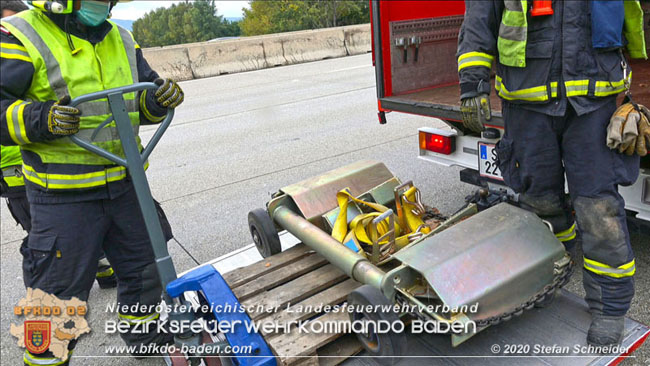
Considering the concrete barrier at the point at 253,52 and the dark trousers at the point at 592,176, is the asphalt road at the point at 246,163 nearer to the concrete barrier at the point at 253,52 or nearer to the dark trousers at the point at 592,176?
the dark trousers at the point at 592,176

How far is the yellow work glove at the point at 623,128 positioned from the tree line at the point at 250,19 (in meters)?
8.47

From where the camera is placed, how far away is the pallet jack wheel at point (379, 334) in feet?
6.35

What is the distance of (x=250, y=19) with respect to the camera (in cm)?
5797

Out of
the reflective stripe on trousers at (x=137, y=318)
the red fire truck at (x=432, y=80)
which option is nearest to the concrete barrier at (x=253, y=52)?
the red fire truck at (x=432, y=80)

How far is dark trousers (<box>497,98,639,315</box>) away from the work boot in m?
0.03

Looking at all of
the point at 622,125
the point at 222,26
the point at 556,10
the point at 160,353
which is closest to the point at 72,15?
the point at 160,353

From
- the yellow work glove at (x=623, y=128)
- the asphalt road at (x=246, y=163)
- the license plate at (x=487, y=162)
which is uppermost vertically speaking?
the yellow work glove at (x=623, y=128)

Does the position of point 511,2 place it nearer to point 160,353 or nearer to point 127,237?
point 127,237

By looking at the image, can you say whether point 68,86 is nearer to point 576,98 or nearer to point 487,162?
point 576,98

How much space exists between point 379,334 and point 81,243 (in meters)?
1.40

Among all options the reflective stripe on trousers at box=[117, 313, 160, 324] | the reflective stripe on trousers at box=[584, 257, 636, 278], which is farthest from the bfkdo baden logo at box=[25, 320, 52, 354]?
the reflective stripe on trousers at box=[584, 257, 636, 278]

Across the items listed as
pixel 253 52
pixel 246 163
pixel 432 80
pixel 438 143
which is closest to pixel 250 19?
pixel 253 52

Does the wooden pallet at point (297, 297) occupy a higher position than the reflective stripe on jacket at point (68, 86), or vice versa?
the reflective stripe on jacket at point (68, 86)

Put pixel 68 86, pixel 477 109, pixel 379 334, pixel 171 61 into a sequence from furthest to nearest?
1. pixel 171 61
2. pixel 477 109
3. pixel 68 86
4. pixel 379 334
